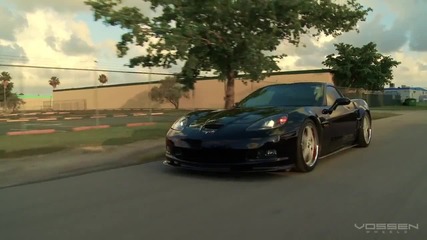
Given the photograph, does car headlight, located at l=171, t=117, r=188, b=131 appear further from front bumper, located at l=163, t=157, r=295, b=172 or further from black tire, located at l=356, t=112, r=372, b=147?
black tire, located at l=356, t=112, r=372, b=147

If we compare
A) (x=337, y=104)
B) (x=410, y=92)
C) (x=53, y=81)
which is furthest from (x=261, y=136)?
(x=410, y=92)

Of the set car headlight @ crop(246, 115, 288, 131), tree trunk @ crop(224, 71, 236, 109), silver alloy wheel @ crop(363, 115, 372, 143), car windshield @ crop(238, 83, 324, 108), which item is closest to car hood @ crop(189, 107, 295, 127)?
car headlight @ crop(246, 115, 288, 131)

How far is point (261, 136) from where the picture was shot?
629 centimetres

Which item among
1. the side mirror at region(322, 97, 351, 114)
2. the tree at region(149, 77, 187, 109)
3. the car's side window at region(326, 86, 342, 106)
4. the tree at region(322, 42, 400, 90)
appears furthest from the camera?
the tree at region(322, 42, 400, 90)

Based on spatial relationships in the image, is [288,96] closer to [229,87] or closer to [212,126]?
[212,126]

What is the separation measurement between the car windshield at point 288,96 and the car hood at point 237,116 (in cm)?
76

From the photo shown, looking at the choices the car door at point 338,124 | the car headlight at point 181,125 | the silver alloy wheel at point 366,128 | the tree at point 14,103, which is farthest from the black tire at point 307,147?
the tree at point 14,103

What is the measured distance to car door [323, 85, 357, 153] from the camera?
7816mm

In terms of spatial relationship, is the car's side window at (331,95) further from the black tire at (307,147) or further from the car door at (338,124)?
the black tire at (307,147)

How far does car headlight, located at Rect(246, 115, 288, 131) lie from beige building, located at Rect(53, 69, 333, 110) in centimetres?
2834

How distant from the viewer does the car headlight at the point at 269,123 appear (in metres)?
→ 6.38

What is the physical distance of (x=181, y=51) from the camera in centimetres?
1340

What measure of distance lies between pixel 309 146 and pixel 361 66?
3732 cm

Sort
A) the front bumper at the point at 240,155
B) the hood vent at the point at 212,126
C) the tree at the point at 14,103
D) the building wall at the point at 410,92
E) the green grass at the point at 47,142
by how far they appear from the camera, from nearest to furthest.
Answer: the front bumper at the point at 240,155 < the hood vent at the point at 212,126 < the green grass at the point at 47,142 < the tree at the point at 14,103 < the building wall at the point at 410,92
